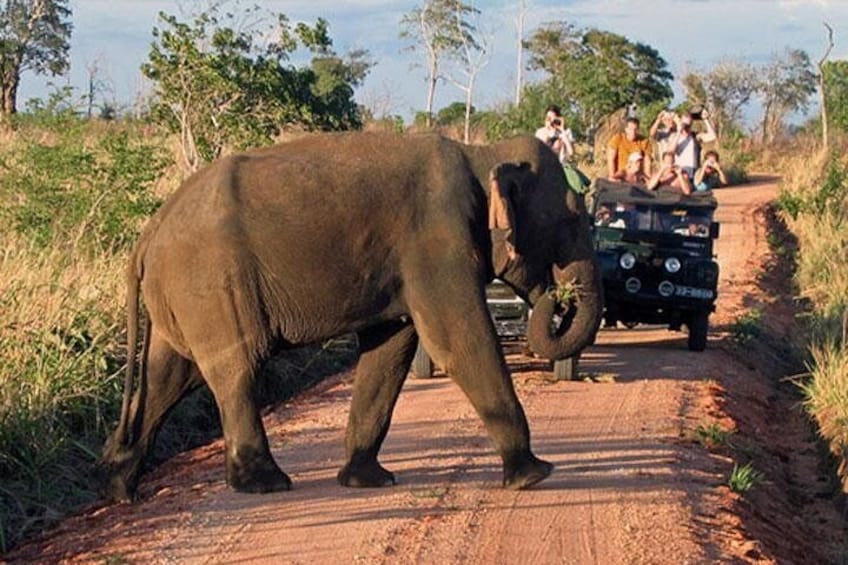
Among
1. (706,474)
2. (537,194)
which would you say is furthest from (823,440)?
(537,194)

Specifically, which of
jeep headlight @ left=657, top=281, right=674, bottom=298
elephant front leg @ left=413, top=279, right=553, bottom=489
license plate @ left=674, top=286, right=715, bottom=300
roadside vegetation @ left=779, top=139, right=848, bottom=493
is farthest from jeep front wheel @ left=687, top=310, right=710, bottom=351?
elephant front leg @ left=413, top=279, right=553, bottom=489

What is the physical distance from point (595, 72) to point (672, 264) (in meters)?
29.5

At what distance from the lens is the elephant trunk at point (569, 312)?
870cm

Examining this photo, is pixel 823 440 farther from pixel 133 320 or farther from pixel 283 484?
pixel 133 320

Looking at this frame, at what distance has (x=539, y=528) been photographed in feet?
25.8

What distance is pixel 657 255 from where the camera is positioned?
48.9 ft

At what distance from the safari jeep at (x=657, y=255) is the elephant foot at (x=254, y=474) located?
695 cm

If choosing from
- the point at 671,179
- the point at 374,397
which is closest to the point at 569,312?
the point at 374,397

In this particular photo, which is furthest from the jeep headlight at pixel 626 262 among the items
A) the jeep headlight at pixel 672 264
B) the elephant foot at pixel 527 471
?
the elephant foot at pixel 527 471

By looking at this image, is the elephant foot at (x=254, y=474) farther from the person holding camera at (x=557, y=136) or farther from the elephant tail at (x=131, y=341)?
the person holding camera at (x=557, y=136)

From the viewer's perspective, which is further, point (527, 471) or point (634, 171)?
point (634, 171)

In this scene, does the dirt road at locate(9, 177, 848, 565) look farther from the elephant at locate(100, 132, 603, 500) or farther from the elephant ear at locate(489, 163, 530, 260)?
the elephant ear at locate(489, 163, 530, 260)

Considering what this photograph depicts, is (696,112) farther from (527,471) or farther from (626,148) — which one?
(527,471)

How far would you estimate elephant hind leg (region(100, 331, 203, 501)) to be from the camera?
8.67m
